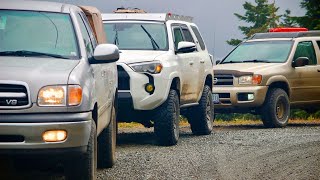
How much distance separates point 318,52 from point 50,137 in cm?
1300

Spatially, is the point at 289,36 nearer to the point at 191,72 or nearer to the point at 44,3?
the point at 191,72

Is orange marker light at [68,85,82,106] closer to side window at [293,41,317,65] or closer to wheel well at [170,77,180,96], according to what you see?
wheel well at [170,77,180,96]

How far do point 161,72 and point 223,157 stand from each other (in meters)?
2.07

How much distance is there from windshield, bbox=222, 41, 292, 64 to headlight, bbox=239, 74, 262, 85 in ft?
3.33

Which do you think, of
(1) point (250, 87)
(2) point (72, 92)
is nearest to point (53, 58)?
(2) point (72, 92)

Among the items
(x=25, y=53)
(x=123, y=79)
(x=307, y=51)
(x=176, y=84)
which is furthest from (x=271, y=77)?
(x=25, y=53)

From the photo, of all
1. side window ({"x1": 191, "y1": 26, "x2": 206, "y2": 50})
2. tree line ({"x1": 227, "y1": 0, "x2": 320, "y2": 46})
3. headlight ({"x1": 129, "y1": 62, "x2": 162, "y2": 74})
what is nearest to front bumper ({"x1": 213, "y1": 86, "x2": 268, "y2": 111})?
side window ({"x1": 191, "y1": 26, "x2": 206, "y2": 50})

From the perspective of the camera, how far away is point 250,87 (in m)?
18.0

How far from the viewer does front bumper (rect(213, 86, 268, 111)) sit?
1795 centimetres

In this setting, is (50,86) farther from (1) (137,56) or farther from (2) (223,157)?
(1) (137,56)

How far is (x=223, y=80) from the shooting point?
59.8 feet

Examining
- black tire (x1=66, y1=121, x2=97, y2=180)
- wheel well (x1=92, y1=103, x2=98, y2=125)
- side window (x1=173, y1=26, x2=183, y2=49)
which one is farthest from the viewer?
side window (x1=173, y1=26, x2=183, y2=49)

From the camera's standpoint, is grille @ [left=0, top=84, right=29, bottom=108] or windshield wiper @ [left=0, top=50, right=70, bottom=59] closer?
grille @ [left=0, top=84, right=29, bottom=108]

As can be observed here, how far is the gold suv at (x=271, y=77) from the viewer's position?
18.0m
